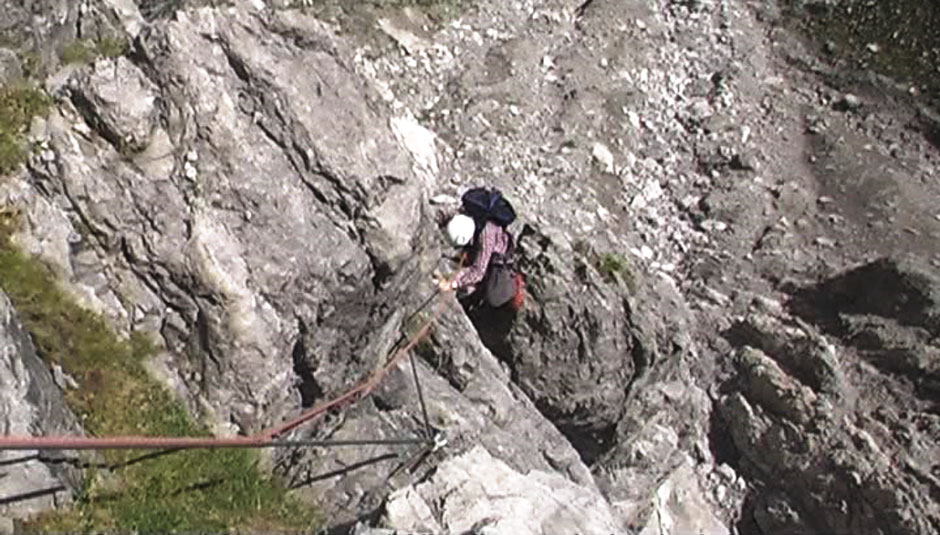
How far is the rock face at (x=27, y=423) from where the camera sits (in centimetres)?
723

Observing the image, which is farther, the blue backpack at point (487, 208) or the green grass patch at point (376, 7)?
the green grass patch at point (376, 7)

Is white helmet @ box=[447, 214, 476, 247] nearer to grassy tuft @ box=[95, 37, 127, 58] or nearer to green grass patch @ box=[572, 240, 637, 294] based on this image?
green grass patch @ box=[572, 240, 637, 294]

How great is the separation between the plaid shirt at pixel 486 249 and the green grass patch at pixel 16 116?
557cm

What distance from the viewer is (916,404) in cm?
1680

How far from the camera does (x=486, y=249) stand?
13.7 meters

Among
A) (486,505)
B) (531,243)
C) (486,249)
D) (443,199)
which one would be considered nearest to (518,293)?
(486,249)

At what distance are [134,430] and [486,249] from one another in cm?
613

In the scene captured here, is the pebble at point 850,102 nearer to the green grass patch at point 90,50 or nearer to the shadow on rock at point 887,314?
the shadow on rock at point 887,314

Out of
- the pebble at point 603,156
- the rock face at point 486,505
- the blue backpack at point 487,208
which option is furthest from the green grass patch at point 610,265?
the rock face at point 486,505

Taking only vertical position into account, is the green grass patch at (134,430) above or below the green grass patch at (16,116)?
below

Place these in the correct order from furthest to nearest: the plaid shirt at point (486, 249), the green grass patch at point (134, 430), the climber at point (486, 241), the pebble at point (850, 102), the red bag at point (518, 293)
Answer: the pebble at point (850, 102) < the red bag at point (518, 293) < the climber at point (486, 241) < the plaid shirt at point (486, 249) < the green grass patch at point (134, 430)

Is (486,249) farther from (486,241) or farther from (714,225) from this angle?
(714,225)

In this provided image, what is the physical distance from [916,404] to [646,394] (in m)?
4.53

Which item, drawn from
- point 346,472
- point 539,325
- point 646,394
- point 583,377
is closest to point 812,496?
point 646,394
